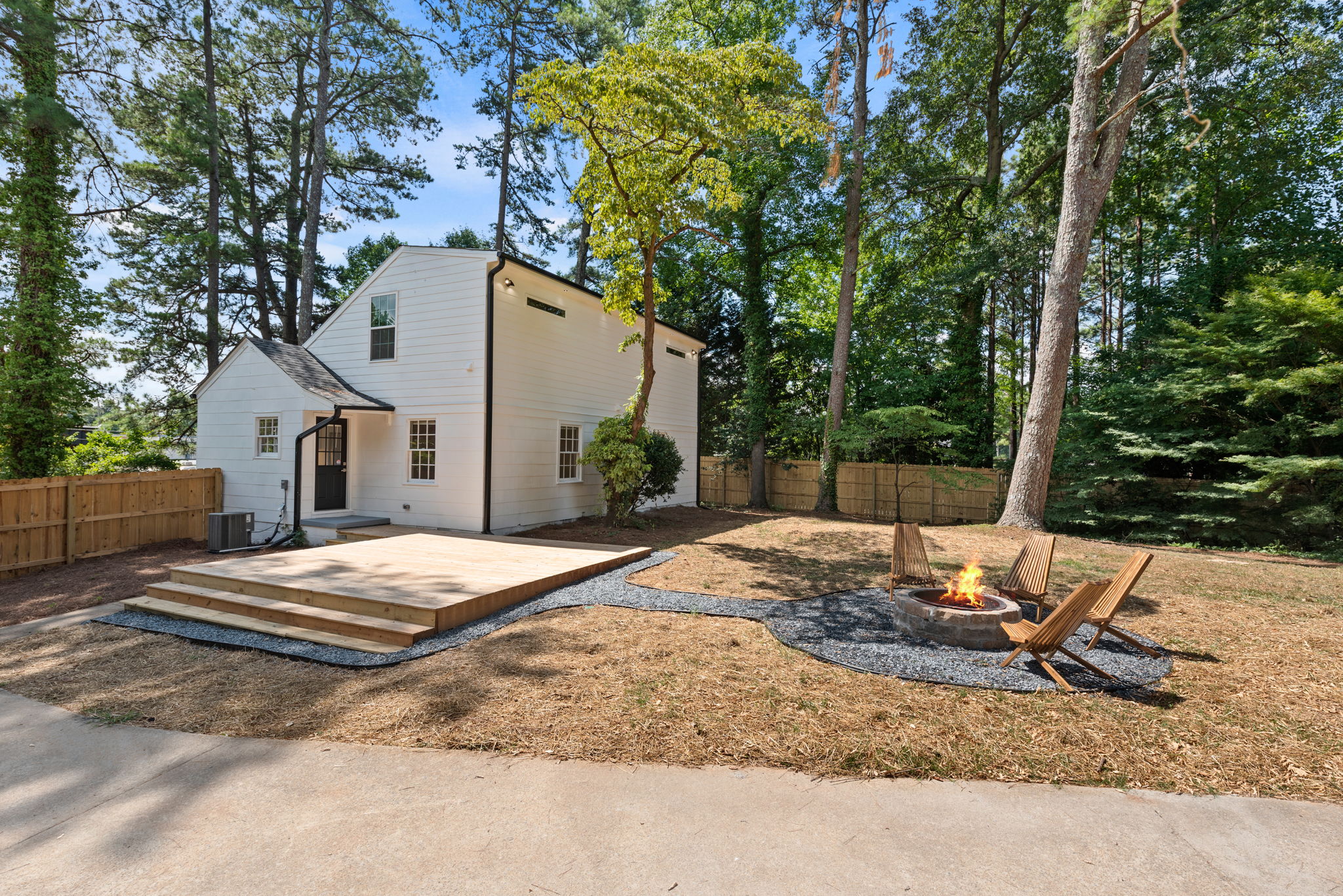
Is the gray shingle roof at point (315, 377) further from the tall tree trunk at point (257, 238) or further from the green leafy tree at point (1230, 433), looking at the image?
the green leafy tree at point (1230, 433)

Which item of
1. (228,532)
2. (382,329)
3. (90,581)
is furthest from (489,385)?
(90,581)

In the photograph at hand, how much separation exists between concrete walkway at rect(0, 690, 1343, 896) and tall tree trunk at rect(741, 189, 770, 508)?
14841mm

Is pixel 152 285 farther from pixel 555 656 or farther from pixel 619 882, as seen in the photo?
pixel 619 882

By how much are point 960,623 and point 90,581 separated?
35.9 feet

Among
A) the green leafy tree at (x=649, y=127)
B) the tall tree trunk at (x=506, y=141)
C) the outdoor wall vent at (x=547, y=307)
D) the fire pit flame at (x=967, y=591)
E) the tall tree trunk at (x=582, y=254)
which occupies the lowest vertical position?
the fire pit flame at (x=967, y=591)

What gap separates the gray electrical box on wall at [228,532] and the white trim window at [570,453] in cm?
555

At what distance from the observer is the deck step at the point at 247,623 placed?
183 inches

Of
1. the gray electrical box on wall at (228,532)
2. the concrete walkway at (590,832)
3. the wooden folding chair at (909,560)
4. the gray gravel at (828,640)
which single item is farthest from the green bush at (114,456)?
the wooden folding chair at (909,560)

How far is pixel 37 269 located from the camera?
10.5 meters

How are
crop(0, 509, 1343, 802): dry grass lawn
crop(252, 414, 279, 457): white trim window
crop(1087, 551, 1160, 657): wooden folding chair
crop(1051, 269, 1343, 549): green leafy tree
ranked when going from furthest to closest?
crop(252, 414, 279, 457): white trim window
crop(1051, 269, 1343, 549): green leafy tree
crop(1087, 551, 1160, 657): wooden folding chair
crop(0, 509, 1343, 802): dry grass lawn

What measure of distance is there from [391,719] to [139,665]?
8.48 feet

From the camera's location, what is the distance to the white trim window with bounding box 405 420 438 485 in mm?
10398

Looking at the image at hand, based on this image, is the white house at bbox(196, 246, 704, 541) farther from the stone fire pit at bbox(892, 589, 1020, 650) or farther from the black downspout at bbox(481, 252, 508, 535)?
the stone fire pit at bbox(892, 589, 1020, 650)

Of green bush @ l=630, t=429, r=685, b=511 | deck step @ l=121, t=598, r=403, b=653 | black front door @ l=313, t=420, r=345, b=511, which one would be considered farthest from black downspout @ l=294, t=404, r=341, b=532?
green bush @ l=630, t=429, r=685, b=511
